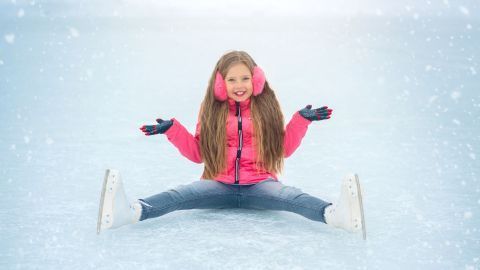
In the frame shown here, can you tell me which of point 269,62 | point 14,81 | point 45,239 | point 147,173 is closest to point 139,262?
point 45,239

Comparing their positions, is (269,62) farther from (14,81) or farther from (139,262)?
(139,262)

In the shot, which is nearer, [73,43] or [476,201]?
[476,201]

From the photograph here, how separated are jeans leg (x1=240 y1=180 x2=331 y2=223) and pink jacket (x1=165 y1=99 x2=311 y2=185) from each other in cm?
7

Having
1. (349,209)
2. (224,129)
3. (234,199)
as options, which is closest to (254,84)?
(224,129)

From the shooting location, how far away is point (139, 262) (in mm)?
2057

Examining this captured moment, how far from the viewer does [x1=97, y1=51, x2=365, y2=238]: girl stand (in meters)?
2.46

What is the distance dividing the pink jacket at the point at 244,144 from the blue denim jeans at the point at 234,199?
43mm

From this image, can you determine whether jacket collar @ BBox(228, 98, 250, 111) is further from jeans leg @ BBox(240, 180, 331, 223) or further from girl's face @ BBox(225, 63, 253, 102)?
jeans leg @ BBox(240, 180, 331, 223)

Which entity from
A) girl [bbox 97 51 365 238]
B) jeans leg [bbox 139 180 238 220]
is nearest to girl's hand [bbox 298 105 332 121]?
girl [bbox 97 51 365 238]

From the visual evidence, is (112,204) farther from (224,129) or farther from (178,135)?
(224,129)

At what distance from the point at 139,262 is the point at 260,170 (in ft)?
2.38

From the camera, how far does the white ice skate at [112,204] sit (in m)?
2.24

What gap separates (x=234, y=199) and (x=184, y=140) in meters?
0.30

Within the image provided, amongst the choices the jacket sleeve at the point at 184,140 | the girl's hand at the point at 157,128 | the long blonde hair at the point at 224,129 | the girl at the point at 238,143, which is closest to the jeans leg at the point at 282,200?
the girl at the point at 238,143
